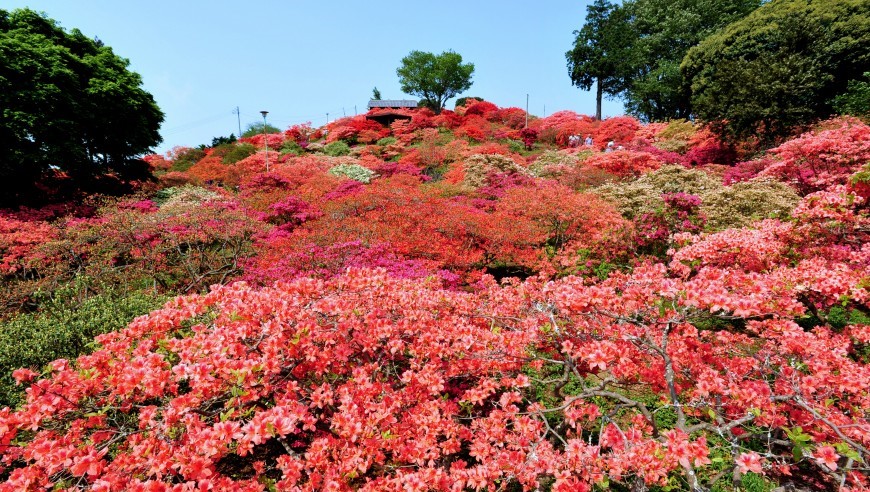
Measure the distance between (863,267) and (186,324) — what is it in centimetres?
804

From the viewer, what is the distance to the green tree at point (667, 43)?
1089 inches

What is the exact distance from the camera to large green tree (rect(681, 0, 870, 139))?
48.6ft

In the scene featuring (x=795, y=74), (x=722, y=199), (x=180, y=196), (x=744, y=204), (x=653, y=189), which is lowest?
(x=744, y=204)

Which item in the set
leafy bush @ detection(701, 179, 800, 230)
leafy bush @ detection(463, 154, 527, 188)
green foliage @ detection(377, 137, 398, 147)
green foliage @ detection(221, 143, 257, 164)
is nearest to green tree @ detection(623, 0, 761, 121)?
leafy bush @ detection(463, 154, 527, 188)

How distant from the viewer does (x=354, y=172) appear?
19734 mm

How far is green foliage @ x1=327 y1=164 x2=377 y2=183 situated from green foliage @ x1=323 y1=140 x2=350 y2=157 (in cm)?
891

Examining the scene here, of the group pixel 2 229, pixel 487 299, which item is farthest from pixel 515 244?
pixel 2 229

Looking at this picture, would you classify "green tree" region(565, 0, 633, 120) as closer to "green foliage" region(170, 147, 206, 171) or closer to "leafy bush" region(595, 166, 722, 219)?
"leafy bush" region(595, 166, 722, 219)

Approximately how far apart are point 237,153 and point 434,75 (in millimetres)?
27245

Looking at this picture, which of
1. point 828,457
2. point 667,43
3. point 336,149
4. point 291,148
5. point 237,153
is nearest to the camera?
point 828,457

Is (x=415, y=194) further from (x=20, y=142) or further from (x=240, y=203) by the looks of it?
(x=20, y=142)

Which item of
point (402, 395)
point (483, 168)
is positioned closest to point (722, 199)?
point (483, 168)

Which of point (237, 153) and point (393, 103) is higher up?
point (393, 103)

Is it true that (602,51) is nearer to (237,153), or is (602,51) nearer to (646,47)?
(646,47)
